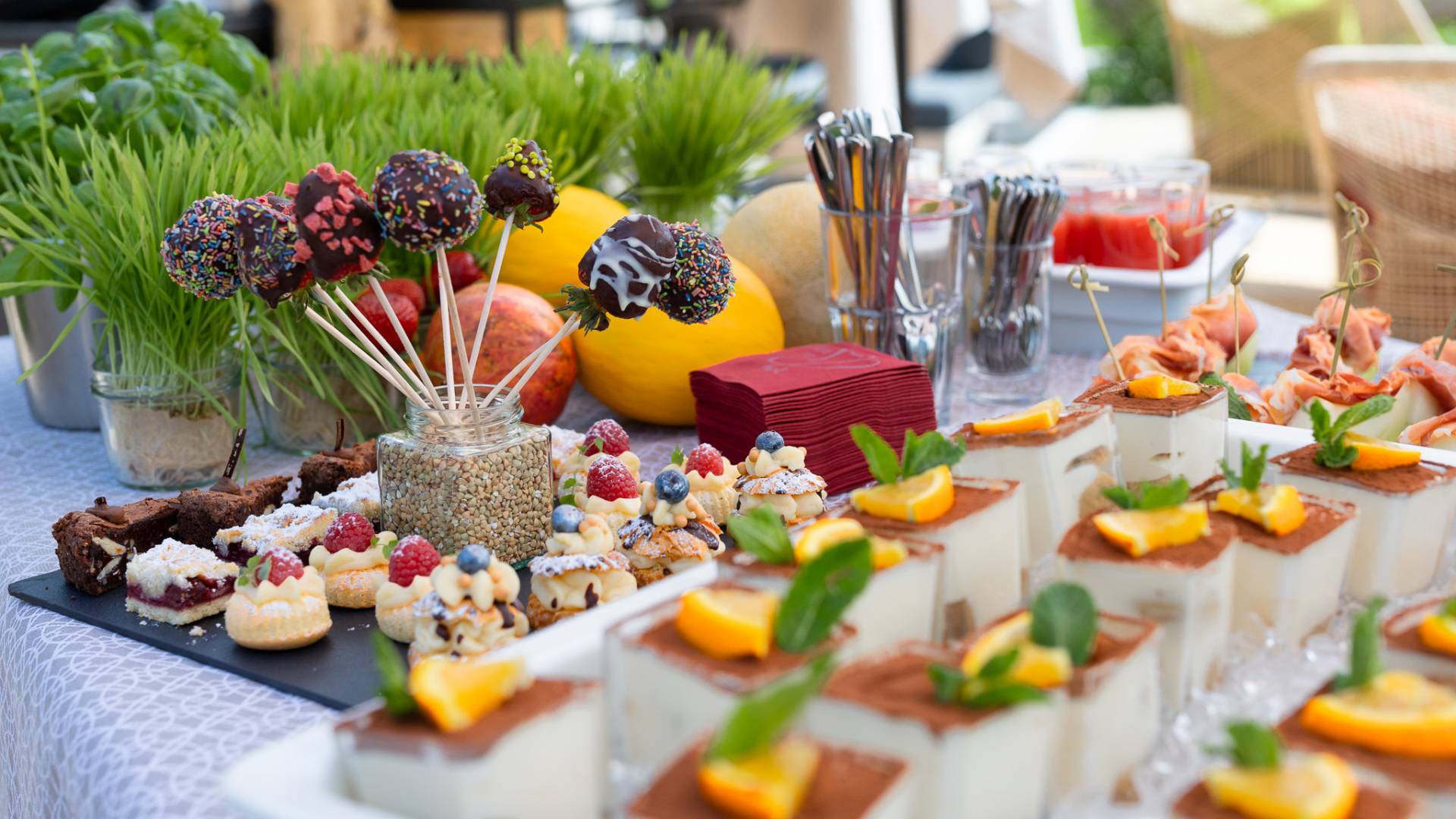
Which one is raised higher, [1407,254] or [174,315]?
[174,315]

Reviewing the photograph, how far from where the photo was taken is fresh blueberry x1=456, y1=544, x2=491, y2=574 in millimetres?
669

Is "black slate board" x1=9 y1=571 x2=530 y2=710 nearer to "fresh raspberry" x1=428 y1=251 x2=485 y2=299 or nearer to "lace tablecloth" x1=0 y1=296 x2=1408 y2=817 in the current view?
"lace tablecloth" x1=0 y1=296 x2=1408 y2=817

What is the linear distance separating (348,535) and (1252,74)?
4.00 meters

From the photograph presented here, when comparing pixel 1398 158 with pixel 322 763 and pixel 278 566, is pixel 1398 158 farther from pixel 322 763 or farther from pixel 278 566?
pixel 322 763

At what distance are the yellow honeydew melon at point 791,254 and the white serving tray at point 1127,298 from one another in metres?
0.28

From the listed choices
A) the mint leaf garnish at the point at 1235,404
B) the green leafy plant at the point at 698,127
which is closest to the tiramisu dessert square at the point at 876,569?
the mint leaf garnish at the point at 1235,404

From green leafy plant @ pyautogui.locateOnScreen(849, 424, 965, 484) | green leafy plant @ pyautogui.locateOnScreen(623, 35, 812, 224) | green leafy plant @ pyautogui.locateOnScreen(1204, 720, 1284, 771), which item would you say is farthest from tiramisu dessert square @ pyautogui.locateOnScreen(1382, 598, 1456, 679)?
green leafy plant @ pyautogui.locateOnScreen(623, 35, 812, 224)

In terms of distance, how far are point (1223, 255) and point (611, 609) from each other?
105 centimetres

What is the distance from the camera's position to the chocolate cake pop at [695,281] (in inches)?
30.7

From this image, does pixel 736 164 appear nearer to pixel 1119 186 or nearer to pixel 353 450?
pixel 1119 186

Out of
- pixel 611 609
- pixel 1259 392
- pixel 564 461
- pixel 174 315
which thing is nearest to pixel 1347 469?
pixel 1259 392

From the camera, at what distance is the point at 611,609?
601mm

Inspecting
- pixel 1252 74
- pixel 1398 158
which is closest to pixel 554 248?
pixel 1398 158

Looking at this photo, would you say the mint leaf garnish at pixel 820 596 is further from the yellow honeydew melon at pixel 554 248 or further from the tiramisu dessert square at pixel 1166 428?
the yellow honeydew melon at pixel 554 248
